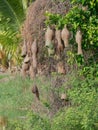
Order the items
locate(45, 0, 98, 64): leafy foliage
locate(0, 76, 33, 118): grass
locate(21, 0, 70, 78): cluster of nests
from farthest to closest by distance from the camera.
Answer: locate(0, 76, 33, 118): grass < locate(21, 0, 70, 78): cluster of nests < locate(45, 0, 98, 64): leafy foliage

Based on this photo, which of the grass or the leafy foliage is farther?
the grass

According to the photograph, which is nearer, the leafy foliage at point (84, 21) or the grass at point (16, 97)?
the leafy foliage at point (84, 21)

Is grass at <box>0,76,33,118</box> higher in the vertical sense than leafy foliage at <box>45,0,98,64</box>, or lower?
lower

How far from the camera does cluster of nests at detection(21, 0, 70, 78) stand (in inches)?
372

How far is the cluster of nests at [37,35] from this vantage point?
9.44 meters

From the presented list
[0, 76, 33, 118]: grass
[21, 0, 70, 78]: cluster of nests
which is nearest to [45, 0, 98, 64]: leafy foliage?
[21, 0, 70, 78]: cluster of nests

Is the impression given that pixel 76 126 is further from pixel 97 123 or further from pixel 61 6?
pixel 61 6

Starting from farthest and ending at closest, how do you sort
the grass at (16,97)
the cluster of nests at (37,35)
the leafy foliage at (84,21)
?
the grass at (16,97), the cluster of nests at (37,35), the leafy foliage at (84,21)

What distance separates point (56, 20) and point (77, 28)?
46 cm

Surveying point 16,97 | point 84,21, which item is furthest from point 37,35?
point 16,97

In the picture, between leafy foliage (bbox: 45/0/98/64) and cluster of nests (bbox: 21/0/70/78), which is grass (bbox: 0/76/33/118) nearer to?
cluster of nests (bbox: 21/0/70/78)

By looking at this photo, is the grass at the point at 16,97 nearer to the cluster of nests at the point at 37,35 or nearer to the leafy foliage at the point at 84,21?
the cluster of nests at the point at 37,35

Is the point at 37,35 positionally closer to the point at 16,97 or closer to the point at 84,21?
the point at 84,21

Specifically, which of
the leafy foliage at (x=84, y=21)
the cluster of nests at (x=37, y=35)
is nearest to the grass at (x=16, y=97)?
the cluster of nests at (x=37, y=35)
